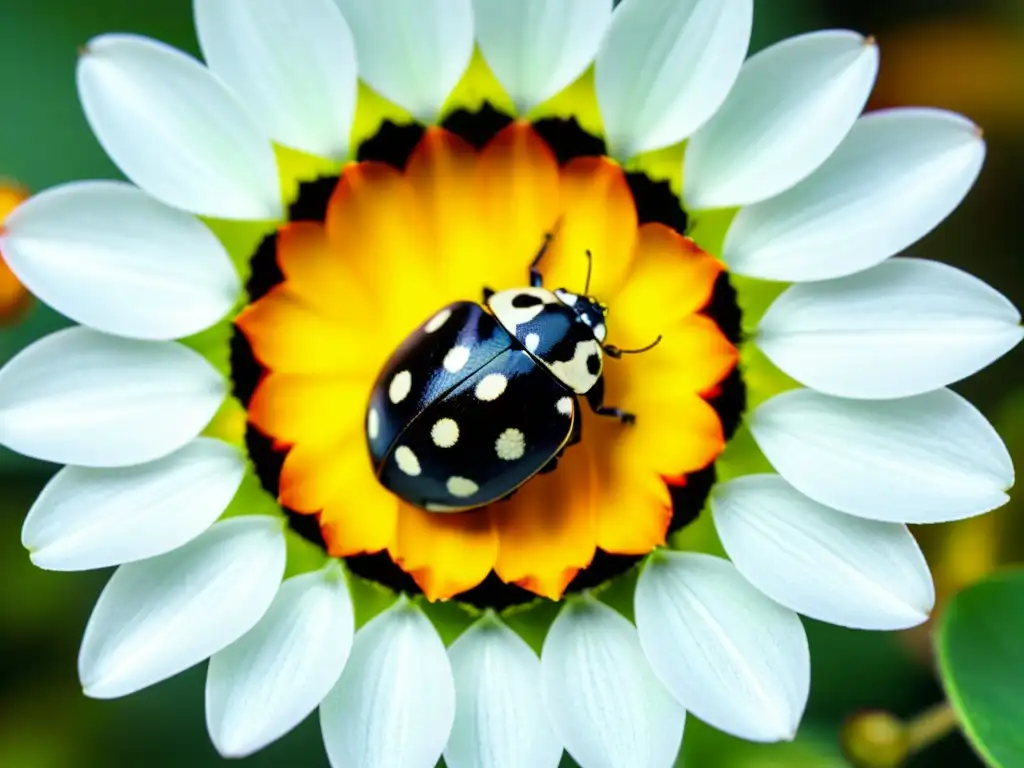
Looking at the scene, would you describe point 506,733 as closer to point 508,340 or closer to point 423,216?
point 508,340

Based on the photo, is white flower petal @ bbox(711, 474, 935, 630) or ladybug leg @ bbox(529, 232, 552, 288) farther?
ladybug leg @ bbox(529, 232, 552, 288)

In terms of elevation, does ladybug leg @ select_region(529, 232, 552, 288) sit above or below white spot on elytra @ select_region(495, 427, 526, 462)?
above

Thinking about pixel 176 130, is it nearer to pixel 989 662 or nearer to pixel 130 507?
pixel 130 507

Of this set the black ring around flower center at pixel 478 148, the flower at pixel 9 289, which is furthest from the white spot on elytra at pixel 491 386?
the flower at pixel 9 289

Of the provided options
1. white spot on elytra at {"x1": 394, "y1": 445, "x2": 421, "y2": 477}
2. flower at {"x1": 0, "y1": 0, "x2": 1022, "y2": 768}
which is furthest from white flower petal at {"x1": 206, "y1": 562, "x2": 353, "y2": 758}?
white spot on elytra at {"x1": 394, "y1": 445, "x2": 421, "y2": 477}

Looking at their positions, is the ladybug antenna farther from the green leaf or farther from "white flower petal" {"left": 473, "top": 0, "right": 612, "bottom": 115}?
the green leaf

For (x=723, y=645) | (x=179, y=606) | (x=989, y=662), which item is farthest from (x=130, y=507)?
(x=989, y=662)
